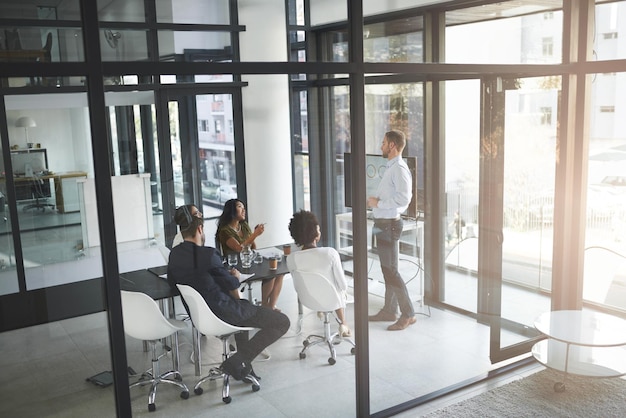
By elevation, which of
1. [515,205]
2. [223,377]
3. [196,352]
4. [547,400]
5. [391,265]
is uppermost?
[515,205]

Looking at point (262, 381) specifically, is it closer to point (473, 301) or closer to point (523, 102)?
point (473, 301)

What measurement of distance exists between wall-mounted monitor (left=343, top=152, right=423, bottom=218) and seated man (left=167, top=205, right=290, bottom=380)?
811 millimetres

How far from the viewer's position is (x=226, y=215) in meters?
3.53

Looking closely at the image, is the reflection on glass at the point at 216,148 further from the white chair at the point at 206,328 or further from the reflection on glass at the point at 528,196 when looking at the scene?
the reflection on glass at the point at 528,196

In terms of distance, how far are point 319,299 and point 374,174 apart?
0.81 m

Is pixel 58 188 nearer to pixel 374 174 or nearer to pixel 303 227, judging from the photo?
pixel 303 227

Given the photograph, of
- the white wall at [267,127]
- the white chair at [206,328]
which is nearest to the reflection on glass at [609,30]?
the white wall at [267,127]

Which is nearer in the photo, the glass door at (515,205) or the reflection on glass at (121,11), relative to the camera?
the reflection on glass at (121,11)

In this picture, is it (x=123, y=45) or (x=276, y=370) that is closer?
(x=123, y=45)

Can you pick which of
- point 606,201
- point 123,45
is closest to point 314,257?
point 123,45

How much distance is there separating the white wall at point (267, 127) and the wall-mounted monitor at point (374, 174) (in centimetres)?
35

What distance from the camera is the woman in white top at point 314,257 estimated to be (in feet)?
12.5

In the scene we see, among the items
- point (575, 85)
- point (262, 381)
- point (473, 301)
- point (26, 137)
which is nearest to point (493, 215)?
point (473, 301)

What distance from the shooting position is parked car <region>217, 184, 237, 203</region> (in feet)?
11.5
